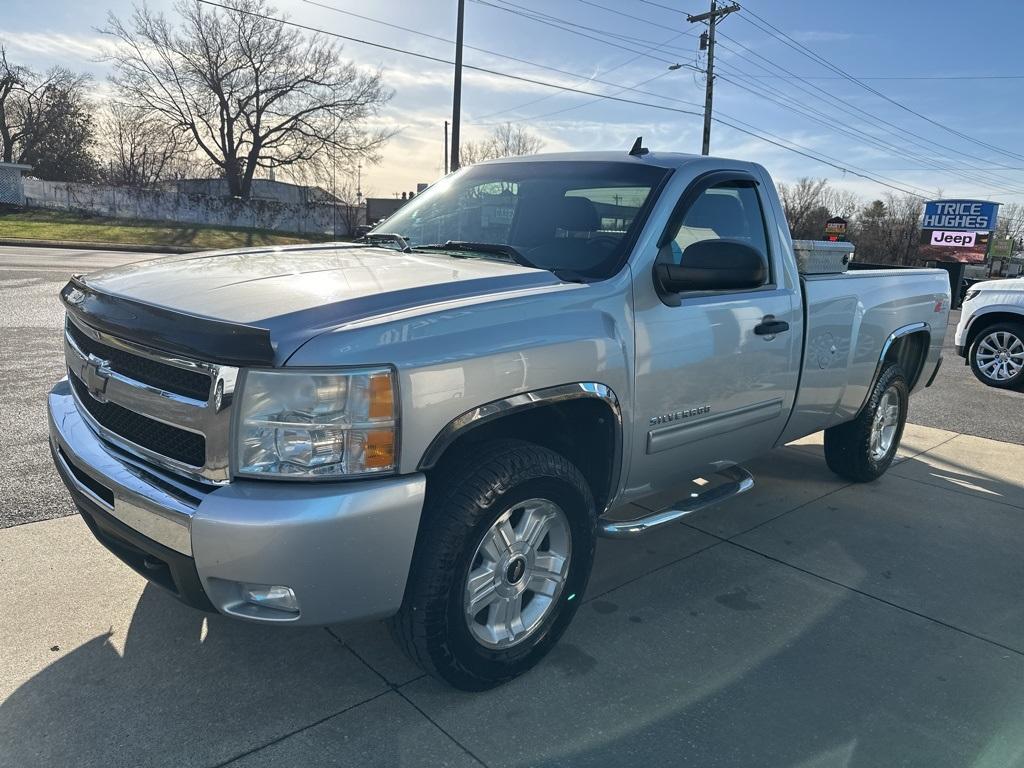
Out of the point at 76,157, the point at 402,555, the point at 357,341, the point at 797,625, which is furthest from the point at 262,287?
the point at 76,157

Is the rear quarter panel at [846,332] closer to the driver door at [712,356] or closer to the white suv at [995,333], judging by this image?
the driver door at [712,356]

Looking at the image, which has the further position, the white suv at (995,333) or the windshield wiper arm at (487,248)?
the white suv at (995,333)

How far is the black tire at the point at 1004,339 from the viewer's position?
9344 millimetres

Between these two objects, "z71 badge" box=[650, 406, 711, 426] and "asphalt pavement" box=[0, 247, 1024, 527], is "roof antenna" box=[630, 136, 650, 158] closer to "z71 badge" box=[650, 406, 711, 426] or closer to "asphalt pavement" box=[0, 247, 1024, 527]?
"z71 badge" box=[650, 406, 711, 426]

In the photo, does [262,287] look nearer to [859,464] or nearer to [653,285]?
[653,285]

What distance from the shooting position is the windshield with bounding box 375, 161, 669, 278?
3.24 meters

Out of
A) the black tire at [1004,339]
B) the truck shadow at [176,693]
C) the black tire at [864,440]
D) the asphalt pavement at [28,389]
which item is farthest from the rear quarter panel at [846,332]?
the black tire at [1004,339]

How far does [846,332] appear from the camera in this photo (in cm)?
439

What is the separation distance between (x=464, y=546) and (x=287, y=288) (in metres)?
1.06

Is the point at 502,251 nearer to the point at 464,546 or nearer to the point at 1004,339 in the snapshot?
the point at 464,546

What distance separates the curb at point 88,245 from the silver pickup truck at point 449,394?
2378 centimetres

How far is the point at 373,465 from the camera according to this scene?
2.22m

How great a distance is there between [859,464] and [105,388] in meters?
4.61

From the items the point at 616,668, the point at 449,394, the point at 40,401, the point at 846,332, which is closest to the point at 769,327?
the point at 846,332
